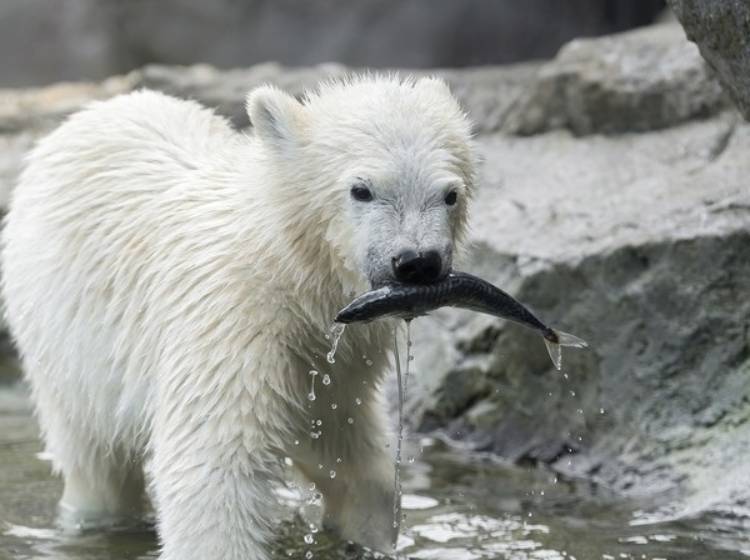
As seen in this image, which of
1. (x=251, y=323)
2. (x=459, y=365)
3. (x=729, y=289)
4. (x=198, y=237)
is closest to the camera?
(x=251, y=323)

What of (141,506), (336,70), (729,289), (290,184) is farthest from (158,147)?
(336,70)

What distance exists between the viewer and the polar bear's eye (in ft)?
13.1

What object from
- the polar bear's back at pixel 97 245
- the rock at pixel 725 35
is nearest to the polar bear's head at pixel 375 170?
the polar bear's back at pixel 97 245

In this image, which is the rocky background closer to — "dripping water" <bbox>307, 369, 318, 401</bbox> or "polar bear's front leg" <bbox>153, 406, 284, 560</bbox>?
"dripping water" <bbox>307, 369, 318, 401</bbox>

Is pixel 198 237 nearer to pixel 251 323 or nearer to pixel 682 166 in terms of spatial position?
pixel 251 323

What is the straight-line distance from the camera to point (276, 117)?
4.26 meters

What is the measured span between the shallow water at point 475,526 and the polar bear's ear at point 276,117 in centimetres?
147

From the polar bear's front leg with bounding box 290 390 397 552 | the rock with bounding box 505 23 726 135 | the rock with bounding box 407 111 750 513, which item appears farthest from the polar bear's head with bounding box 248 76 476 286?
the rock with bounding box 505 23 726 135

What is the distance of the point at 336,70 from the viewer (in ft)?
29.1

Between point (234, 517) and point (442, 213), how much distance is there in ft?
3.53

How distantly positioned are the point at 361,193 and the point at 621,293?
6.94 ft

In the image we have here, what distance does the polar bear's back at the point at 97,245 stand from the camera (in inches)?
186

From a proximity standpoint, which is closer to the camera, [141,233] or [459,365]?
[141,233]

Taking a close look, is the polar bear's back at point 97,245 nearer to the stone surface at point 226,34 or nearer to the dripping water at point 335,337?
the dripping water at point 335,337
